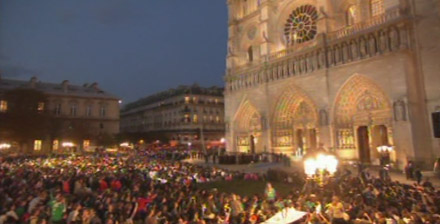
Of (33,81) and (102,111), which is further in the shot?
(102,111)

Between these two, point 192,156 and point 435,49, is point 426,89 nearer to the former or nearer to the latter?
point 435,49

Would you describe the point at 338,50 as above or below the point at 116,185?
above

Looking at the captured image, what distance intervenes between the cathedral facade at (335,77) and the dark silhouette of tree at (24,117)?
2181 cm

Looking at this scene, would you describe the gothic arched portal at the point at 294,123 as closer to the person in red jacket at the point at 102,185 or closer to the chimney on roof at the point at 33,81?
the person in red jacket at the point at 102,185

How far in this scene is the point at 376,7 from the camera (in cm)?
2141

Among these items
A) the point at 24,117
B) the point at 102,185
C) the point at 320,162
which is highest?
the point at 24,117

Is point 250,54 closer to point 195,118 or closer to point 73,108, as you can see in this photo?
point 195,118

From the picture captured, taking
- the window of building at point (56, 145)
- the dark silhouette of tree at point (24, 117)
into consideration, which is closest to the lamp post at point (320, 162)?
the dark silhouette of tree at point (24, 117)

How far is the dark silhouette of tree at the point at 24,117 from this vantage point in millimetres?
32219

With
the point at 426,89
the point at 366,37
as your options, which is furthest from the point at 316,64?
the point at 426,89

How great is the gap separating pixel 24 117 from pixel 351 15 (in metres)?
35.1

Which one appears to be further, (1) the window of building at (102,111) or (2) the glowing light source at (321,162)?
(1) the window of building at (102,111)

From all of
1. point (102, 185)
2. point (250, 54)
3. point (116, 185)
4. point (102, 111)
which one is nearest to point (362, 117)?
point (250, 54)

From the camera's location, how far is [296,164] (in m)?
22.7
